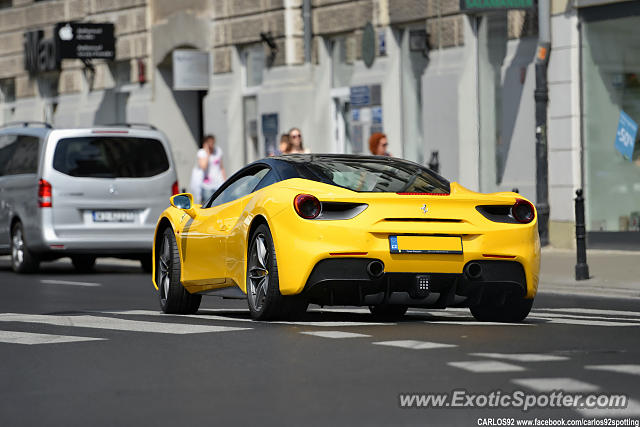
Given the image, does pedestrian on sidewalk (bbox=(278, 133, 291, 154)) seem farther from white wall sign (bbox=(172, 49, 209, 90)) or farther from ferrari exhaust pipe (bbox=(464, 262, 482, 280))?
ferrari exhaust pipe (bbox=(464, 262, 482, 280))

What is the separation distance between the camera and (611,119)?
923 inches

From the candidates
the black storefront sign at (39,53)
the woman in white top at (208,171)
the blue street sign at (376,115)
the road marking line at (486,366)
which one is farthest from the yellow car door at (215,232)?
the black storefront sign at (39,53)

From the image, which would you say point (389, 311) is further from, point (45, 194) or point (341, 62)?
point (341, 62)

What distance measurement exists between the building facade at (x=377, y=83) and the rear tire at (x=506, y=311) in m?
11.1

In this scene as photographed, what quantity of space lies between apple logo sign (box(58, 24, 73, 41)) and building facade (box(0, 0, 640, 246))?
2.86 ft

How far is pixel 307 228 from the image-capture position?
1121cm

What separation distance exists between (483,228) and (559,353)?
214 cm

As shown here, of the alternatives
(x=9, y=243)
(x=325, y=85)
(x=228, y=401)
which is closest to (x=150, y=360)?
(x=228, y=401)

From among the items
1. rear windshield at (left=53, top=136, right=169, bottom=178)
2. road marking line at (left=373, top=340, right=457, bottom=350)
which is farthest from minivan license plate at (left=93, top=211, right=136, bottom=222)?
road marking line at (left=373, top=340, right=457, bottom=350)

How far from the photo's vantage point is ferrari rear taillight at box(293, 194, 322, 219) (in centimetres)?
1125

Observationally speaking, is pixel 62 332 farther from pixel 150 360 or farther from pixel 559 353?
pixel 559 353

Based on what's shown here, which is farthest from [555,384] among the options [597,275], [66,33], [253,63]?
[66,33]

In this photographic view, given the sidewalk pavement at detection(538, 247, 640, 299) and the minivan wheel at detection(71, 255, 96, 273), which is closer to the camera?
the sidewalk pavement at detection(538, 247, 640, 299)

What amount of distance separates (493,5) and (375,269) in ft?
42.2
